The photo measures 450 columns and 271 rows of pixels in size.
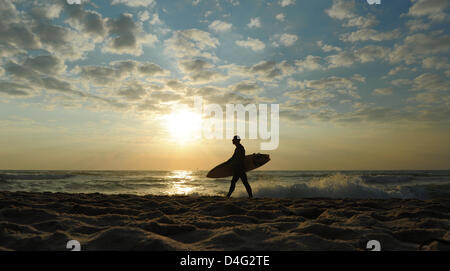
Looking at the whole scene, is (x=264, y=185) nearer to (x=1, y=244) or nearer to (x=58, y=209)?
(x=58, y=209)

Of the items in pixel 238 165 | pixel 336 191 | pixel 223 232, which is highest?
pixel 238 165

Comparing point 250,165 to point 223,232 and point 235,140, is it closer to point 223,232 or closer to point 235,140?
point 235,140

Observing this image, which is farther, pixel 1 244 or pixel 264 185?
pixel 264 185

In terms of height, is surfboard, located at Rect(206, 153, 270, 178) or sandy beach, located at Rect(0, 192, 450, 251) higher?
surfboard, located at Rect(206, 153, 270, 178)

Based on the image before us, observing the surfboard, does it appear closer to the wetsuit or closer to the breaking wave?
the breaking wave

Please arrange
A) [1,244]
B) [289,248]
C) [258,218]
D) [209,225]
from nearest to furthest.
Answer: [289,248], [1,244], [209,225], [258,218]

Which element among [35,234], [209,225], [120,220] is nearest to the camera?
[35,234]

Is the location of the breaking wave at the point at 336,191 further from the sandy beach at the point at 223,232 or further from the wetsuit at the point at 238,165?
the sandy beach at the point at 223,232

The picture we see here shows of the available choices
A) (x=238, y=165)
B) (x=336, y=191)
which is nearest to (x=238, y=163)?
(x=238, y=165)

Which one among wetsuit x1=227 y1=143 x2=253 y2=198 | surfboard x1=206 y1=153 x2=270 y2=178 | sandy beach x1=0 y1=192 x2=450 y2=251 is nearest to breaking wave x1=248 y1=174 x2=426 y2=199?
surfboard x1=206 y1=153 x2=270 y2=178

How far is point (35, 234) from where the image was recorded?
3326 millimetres

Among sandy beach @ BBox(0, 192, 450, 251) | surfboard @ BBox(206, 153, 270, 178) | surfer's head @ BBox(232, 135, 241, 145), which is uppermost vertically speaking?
surfer's head @ BBox(232, 135, 241, 145)
